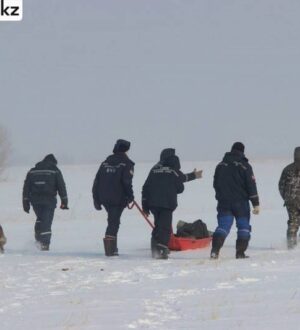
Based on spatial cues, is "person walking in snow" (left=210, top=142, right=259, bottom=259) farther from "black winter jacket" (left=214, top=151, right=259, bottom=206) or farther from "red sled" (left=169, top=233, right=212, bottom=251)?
"red sled" (left=169, top=233, right=212, bottom=251)

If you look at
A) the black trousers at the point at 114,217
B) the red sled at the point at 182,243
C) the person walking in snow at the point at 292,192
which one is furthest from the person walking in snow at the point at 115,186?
the person walking in snow at the point at 292,192

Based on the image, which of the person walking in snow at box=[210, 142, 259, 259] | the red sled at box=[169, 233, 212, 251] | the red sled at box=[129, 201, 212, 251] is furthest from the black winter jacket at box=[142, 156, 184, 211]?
the red sled at box=[169, 233, 212, 251]

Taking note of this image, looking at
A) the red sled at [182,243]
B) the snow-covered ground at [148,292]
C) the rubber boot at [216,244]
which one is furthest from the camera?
the red sled at [182,243]

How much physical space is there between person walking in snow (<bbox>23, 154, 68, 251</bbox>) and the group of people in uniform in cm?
128

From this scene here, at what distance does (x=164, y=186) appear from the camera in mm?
10328

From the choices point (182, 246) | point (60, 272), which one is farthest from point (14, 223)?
point (60, 272)

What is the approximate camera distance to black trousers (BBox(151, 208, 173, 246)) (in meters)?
10.3

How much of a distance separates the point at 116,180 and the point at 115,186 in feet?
0.30

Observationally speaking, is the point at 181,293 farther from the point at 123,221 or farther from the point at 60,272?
the point at 123,221

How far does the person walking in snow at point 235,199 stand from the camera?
9.75 metres

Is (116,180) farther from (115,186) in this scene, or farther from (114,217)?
(114,217)

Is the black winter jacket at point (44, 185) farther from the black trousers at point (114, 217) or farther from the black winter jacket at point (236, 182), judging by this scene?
the black winter jacket at point (236, 182)

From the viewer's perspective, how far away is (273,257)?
9.33 metres

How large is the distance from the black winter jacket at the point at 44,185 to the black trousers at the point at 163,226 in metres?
2.24
